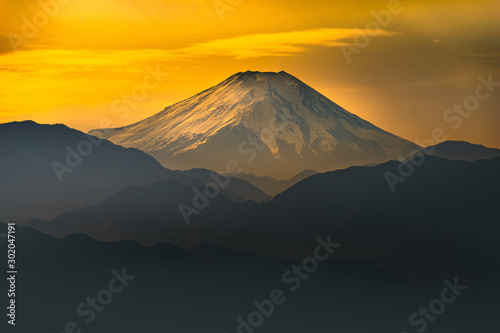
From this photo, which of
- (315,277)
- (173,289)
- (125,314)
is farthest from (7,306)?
(315,277)

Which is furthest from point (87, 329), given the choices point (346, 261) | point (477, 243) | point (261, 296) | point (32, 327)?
point (477, 243)

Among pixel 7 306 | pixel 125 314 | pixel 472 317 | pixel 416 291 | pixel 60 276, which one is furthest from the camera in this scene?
pixel 416 291

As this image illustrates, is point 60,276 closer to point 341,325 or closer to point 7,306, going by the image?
point 7,306

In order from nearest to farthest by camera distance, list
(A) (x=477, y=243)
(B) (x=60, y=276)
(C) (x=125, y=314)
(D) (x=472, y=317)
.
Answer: (C) (x=125, y=314) < (B) (x=60, y=276) < (D) (x=472, y=317) < (A) (x=477, y=243)

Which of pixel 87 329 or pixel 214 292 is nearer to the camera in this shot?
pixel 87 329

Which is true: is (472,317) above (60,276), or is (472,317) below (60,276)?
below

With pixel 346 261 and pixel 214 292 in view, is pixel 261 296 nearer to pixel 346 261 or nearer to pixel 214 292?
pixel 214 292

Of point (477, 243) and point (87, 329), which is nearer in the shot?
point (87, 329)

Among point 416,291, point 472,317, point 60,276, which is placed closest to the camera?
point 60,276

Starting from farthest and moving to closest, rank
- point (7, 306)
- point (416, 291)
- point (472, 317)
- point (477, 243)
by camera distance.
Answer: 1. point (477, 243)
2. point (416, 291)
3. point (472, 317)
4. point (7, 306)
